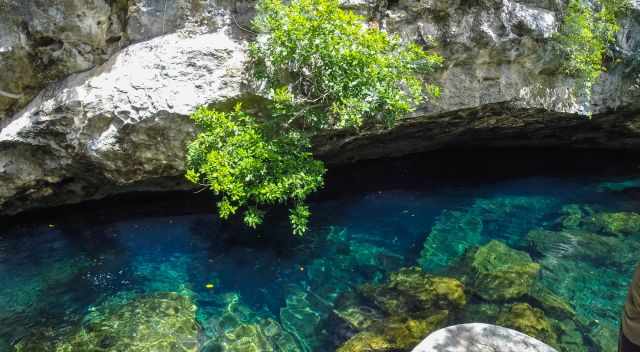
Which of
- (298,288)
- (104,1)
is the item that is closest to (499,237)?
(298,288)

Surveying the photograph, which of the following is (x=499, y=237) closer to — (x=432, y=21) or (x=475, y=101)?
(x=475, y=101)

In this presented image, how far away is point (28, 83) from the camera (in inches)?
258

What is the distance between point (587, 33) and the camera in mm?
7070

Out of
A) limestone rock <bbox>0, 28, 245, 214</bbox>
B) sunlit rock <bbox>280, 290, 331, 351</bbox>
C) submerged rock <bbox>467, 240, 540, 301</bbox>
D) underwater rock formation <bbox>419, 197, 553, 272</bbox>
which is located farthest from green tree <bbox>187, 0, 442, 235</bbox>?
submerged rock <bbox>467, 240, 540, 301</bbox>

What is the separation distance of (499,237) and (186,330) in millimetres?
5116

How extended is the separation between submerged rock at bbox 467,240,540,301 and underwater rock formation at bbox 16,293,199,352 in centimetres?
381

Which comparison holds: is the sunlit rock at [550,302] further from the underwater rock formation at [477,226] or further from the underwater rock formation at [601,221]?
the underwater rock formation at [601,221]

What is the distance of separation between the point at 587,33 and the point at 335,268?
517 cm

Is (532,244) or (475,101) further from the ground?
(475,101)

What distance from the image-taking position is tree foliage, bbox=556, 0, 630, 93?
7.16 m

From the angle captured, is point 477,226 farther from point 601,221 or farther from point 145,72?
point 145,72

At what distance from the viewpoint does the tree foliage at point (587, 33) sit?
7164 mm

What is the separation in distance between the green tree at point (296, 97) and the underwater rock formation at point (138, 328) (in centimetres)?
136

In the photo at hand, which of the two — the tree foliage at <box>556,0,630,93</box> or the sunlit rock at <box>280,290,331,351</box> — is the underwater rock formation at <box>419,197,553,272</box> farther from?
the tree foliage at <box>556,0,630,93</box>
